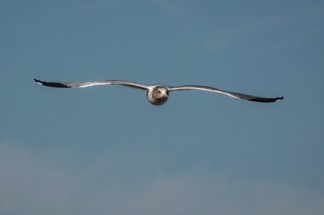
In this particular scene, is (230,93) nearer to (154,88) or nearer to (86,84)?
(154,88)

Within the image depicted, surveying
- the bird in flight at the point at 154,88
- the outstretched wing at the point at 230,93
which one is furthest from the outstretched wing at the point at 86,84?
the outstretched wing at the point at 230,93

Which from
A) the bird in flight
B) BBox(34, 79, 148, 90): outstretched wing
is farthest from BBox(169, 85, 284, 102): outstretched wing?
Result: BBox(34, 79, 148, 90): outstretched wing

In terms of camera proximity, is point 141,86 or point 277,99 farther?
point 277,99

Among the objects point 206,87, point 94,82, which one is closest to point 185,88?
point 206,87

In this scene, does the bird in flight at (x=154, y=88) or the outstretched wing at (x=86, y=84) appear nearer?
the bird in flight at (x=154, y=88)

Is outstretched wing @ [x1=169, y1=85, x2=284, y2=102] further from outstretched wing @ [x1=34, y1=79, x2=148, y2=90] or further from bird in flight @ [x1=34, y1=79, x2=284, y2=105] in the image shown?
outstretched wing @ [x1=34, y1=79, x2=148, y2=90]

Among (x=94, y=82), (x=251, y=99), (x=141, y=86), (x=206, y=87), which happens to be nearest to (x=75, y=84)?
(x=94, y=82)

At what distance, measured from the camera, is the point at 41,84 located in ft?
225

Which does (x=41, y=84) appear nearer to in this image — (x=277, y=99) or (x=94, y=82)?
(x=94, y=82)

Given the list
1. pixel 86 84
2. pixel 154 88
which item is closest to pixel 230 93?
pixel 154 88

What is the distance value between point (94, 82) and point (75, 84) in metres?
1.87

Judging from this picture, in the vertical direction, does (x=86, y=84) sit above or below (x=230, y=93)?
below

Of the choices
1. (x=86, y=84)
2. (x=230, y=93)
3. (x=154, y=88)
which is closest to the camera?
(x=154, y=88)

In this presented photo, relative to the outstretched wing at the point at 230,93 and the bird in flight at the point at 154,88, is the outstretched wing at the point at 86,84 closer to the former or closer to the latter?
the bird in flight at the point at 154,88
